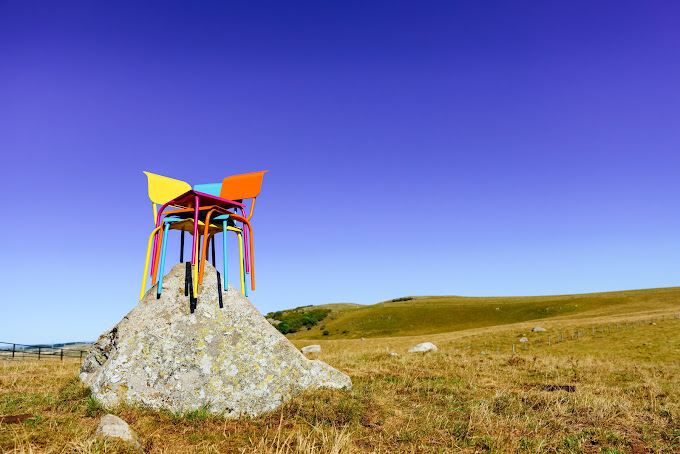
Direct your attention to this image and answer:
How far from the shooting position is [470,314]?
83.2 meters

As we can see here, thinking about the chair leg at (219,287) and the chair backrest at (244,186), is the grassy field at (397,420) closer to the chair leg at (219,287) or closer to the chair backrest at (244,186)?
the chair leg at (219,287)

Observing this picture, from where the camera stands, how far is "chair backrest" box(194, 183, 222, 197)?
35.4ft

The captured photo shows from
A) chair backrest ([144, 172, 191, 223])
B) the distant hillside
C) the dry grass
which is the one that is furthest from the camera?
the distant hillside

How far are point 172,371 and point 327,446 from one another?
13.4 feet

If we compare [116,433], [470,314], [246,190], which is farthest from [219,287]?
[470,314]

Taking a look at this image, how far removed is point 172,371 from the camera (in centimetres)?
820

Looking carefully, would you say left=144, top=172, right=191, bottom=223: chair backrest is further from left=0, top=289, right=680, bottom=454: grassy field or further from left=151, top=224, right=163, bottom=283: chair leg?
left=0, top=289, right=680, bottom=454: grassy field

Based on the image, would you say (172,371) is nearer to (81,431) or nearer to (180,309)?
(180,309)

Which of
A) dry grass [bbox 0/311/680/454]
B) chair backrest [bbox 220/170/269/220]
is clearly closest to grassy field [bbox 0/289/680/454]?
dry grass [bbox 0/311/680/454]

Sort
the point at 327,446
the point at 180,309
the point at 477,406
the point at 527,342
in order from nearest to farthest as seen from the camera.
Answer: the point at 327,446, the point at 477,406, the point at 180,309, the point at 527,342

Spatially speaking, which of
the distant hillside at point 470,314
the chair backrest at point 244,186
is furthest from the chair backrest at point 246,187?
the distant hillside at point 470,314

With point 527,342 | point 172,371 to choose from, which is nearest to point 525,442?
point 172,371

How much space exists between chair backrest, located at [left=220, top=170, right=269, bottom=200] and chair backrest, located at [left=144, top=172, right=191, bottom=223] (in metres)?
1.31

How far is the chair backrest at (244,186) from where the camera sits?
10508 mm
